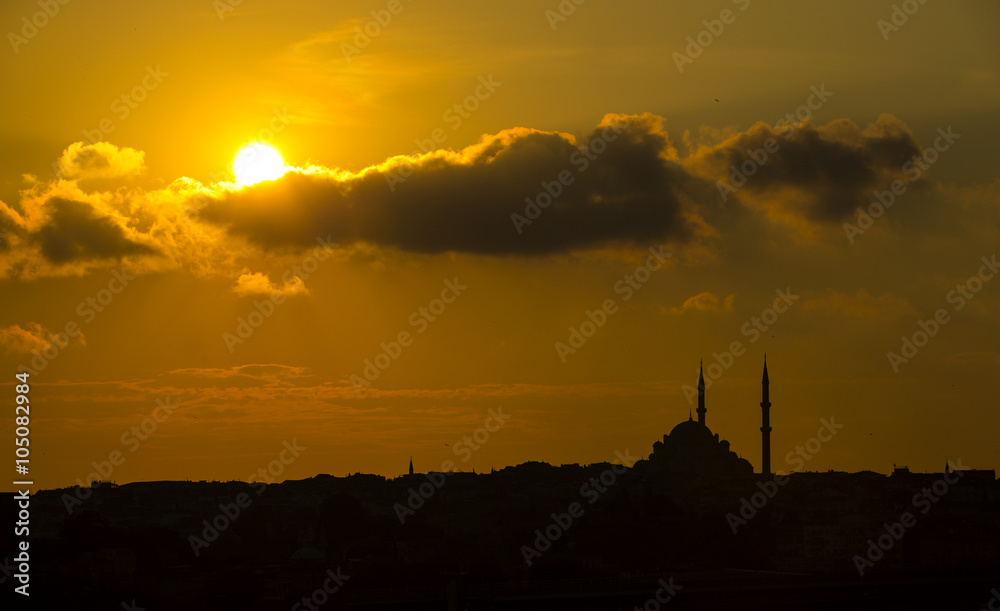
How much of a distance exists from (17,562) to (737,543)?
64.4m

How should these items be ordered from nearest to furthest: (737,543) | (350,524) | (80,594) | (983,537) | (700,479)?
(80,594), (737,543), (983,537), (350,524), (700,479)

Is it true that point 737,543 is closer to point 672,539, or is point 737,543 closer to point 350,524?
point 672,539

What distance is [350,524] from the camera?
16800 centimetres

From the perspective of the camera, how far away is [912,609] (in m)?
104

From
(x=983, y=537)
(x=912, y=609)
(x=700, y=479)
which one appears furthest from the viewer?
(x=700, y=479)

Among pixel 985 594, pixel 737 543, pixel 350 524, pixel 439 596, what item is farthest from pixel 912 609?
pixel 350 524

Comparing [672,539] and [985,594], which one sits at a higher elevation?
[672,539]

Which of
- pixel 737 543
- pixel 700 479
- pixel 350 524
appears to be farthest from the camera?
pixel 700 479

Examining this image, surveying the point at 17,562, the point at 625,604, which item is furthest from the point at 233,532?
the point at 625,604

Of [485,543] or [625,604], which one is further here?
[485,543]

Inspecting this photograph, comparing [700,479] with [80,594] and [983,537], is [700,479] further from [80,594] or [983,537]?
[80,594]

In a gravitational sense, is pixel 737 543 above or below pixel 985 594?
above

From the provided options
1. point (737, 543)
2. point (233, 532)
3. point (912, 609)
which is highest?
point (233, 532)

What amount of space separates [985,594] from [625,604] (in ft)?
83.3
